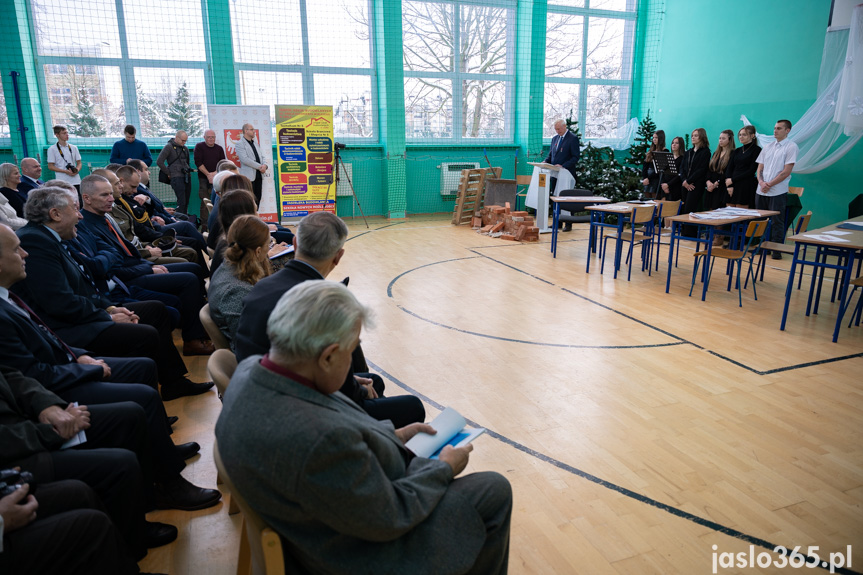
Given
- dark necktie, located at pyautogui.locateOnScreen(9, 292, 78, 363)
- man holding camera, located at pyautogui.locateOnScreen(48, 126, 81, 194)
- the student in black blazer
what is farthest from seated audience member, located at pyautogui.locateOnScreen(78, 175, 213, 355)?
the student in black blazer

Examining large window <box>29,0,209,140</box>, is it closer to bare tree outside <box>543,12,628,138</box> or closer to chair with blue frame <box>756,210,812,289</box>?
bare tree outside <box>543,12,628,138</box>

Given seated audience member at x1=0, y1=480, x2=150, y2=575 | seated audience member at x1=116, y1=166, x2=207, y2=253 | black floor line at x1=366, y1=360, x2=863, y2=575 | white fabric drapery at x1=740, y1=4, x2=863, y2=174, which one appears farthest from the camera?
white fabric drapery at x1=740, y1=4, x2=863, y2=174

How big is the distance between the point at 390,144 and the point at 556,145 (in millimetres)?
3260

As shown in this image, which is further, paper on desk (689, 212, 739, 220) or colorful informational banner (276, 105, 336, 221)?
colorful informational banner (276, 105, 336, 221)

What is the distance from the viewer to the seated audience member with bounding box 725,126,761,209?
738 centimetres

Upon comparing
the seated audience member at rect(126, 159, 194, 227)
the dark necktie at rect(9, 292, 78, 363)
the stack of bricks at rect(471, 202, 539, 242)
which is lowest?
the stack of bricks at rect(471, 202, 539, 242)

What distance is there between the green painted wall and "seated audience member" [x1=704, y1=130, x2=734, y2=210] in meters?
1.72

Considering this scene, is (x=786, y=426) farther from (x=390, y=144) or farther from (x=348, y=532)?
(x=390, y=144)

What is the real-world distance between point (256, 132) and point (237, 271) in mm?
6995

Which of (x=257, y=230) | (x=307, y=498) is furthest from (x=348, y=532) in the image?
(x=257, y=230)

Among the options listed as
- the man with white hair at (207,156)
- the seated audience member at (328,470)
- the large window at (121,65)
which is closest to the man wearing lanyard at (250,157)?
the man with white hair at (207,156)

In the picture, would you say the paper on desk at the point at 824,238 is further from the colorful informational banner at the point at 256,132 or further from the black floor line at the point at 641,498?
the colorful informational banner at the point at 256,132

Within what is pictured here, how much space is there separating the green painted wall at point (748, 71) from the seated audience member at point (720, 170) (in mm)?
1720

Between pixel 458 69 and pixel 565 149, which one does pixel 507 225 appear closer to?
pixel 565 149
